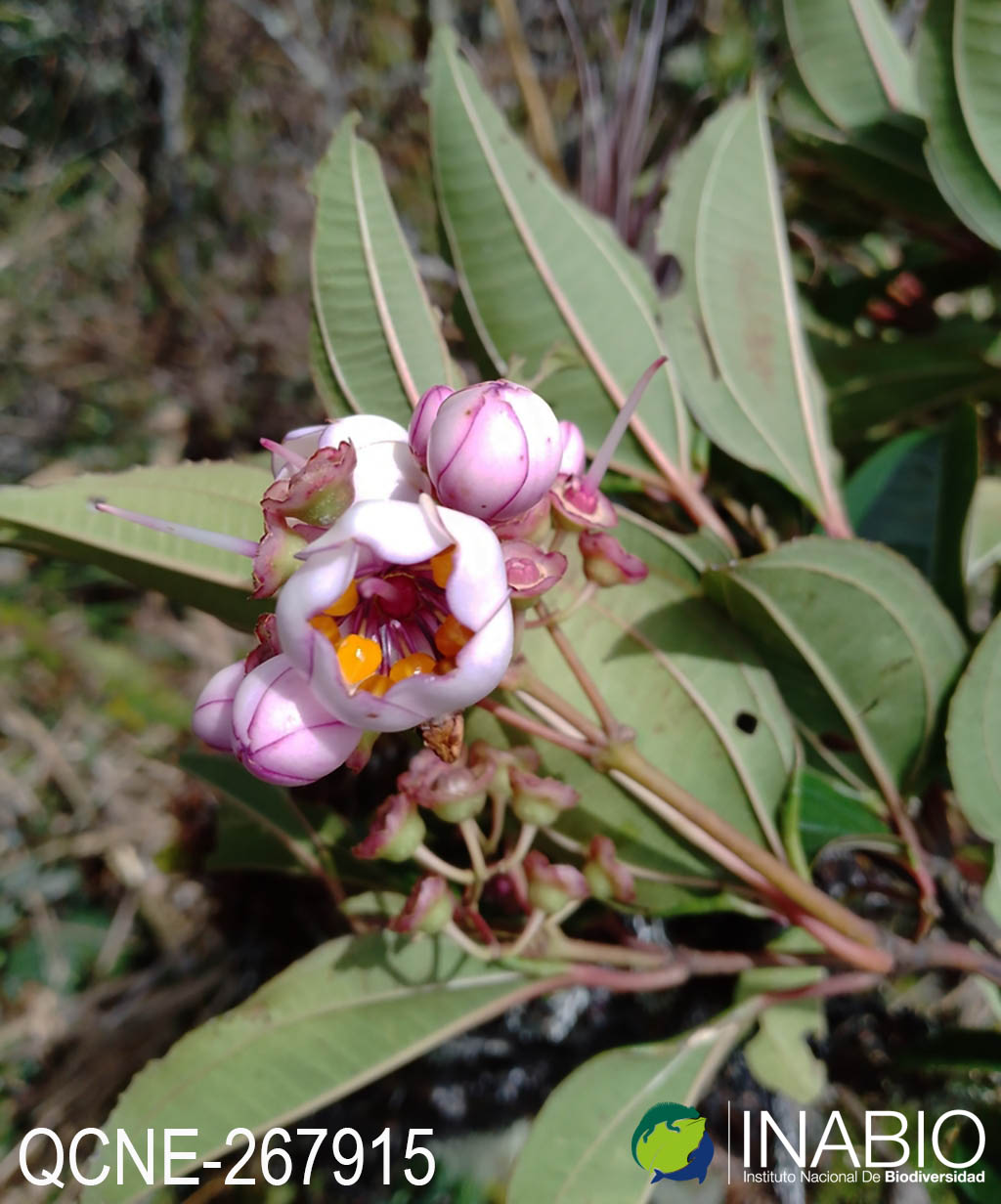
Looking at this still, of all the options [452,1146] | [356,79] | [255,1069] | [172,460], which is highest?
[356,79]

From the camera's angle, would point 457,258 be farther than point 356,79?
No

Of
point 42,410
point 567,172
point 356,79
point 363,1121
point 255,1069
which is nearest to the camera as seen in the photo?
point 255,1069

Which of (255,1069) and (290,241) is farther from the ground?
(290,241)

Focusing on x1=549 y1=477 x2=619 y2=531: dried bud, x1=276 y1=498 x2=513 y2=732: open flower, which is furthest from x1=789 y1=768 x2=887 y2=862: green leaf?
x1=276 y1=498 x2=513 y2=732: open flower

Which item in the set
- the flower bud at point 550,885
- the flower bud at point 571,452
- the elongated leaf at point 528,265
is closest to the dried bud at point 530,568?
the flower bud at point 571,452

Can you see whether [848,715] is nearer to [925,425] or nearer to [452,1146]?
[925,425]

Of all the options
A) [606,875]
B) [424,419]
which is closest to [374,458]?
[424,419]

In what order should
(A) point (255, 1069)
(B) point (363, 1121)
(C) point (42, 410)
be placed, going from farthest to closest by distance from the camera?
1. (C) point (42, 410)
2. (B) point (363, 1121)
3. (A) point (255, 1069)

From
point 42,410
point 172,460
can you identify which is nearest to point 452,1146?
point 172,460
